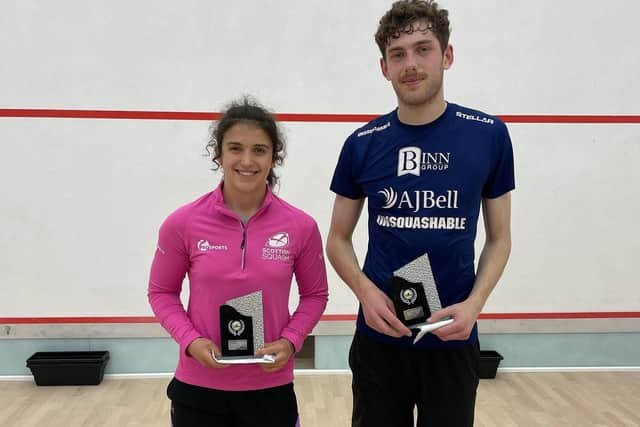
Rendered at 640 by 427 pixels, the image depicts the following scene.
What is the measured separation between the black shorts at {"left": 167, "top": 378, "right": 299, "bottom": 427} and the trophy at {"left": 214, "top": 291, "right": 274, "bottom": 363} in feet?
0.37

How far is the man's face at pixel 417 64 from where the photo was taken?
1.09 meters

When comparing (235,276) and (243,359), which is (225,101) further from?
(243,359)

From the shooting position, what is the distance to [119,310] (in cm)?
267

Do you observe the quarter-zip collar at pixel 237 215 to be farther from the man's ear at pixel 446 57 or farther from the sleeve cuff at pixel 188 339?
the man's ear at pixel 446 57

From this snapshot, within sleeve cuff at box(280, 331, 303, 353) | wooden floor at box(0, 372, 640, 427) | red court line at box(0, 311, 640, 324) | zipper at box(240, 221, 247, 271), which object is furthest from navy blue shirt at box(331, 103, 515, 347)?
red court line at box(0, 311, 640, 324)

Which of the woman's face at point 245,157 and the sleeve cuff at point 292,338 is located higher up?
the woman's face at point 245,157

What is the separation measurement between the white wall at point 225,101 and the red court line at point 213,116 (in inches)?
1.1

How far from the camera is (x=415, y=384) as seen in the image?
1.19 metres

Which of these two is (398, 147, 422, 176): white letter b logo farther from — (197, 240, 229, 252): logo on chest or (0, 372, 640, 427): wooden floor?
(0, 372, 640, 427): wooden floor

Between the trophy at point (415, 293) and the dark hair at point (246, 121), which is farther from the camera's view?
the dark hair at point (246, 121)

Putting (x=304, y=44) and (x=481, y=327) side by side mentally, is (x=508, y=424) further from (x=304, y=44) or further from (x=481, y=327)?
(x=304, y=44)

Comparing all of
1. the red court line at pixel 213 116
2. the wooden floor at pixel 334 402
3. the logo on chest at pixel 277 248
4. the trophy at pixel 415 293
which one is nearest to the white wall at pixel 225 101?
the red court line at pixel 213 116

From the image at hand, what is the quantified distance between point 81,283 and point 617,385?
296 cm

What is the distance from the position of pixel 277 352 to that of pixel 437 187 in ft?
1.71
